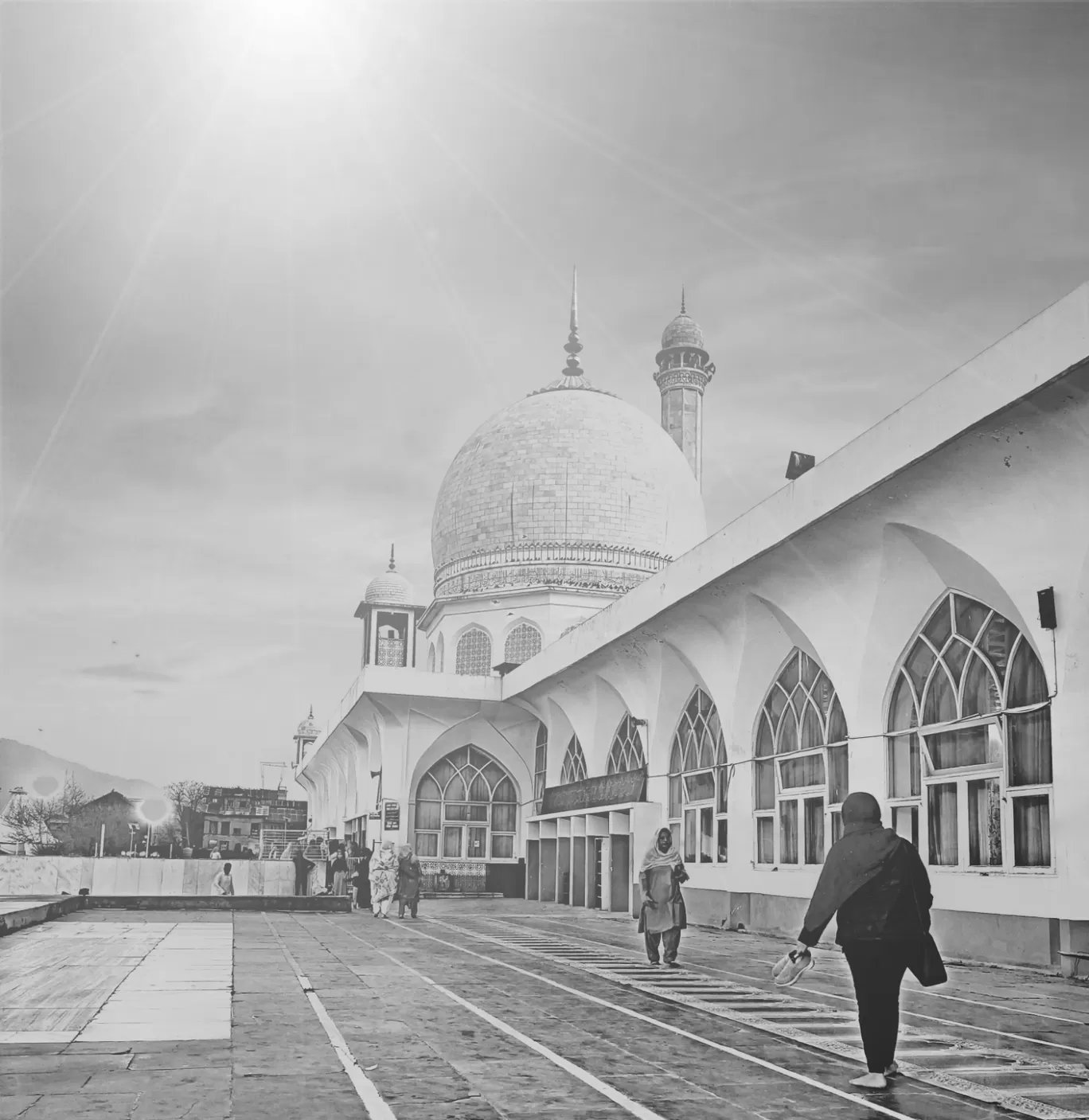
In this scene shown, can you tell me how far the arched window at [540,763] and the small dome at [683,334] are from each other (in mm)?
23180

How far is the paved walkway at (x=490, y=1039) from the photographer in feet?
18.7

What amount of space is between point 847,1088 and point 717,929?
47.7 feet

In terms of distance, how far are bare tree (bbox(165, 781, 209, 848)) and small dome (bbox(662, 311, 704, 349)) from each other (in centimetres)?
6699

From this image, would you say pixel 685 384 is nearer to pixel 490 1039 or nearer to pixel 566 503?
pixel 566 503

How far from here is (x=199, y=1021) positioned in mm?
7988

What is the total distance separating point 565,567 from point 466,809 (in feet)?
26.5

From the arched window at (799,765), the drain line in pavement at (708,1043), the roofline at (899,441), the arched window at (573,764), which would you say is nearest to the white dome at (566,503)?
the arched window at (573,764)

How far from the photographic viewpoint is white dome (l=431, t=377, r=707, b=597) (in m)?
39.1

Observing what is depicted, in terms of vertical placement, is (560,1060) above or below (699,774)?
below

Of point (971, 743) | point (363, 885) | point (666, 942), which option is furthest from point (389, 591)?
point (666, 942)

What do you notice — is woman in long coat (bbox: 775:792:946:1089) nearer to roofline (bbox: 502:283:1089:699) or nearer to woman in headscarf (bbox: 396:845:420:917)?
roofline (bbox: 502:283:1089:699)

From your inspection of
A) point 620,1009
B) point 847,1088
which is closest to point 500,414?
point 620,1009

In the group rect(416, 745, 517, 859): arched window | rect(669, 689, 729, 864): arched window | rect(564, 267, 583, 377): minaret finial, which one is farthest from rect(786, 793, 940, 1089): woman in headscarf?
rect(564, 267, 583, 377): minaret finial

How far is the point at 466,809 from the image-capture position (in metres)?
34.9
